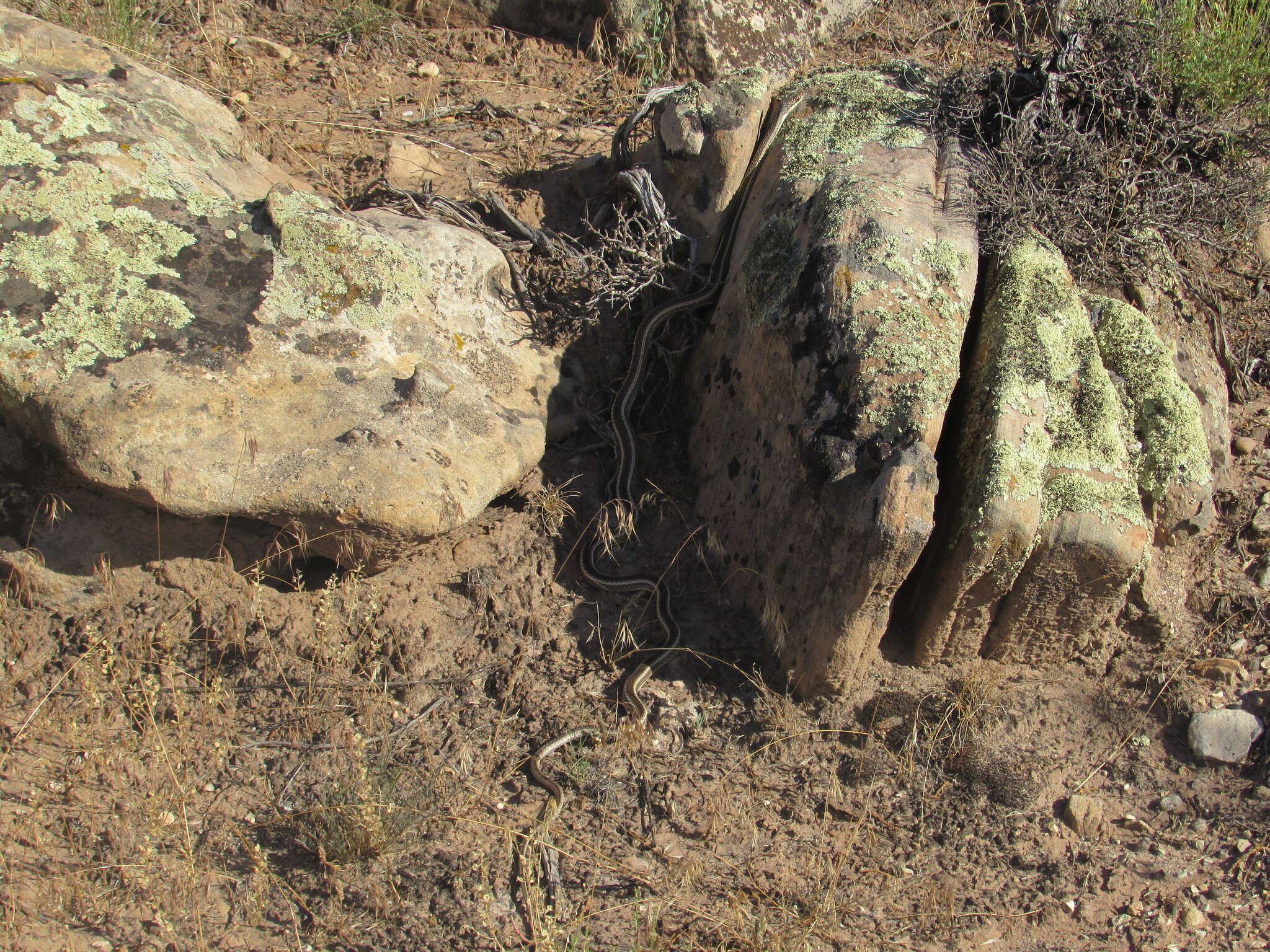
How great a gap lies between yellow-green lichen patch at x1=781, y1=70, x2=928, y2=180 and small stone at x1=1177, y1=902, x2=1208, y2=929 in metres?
3.26

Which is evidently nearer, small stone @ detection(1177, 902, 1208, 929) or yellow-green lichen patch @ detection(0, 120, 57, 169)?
small stone @ detection(1177, 902, 1208, 929)

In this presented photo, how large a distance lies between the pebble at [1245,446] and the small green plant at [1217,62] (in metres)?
1.53

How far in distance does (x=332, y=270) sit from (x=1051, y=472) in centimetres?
310

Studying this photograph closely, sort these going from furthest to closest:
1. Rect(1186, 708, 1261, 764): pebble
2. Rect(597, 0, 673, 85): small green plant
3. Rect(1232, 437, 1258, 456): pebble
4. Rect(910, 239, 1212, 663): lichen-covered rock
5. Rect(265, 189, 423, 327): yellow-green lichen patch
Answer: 1. Rect(597, 0, 673, 85): small green plant
2. Rect(1232, 437, 1258, 456): pebble
3. Rect(265, 189, 423, 327): yellow-green lichen patch
4. Rect(1186, 708, 1261, 764): pebble
5. Rect(910, 239, 1212, 663): lichen-covered rock

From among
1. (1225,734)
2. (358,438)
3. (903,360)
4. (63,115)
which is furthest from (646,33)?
(1225,734)

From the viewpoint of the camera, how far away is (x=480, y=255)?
4492 mm

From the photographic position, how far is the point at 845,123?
173 inches

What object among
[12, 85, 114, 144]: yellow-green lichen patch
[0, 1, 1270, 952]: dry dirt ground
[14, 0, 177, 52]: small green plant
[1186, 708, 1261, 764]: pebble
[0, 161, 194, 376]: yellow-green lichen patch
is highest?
[14, 0, 177, 52]: small green plant

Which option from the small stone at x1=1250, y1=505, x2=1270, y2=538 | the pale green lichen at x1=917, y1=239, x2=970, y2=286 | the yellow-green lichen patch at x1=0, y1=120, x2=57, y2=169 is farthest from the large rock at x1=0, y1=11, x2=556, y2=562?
the small stone at x1=1250, y1=505, x2=1270, y2=538

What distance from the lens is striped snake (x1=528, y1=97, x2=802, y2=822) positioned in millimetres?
3645

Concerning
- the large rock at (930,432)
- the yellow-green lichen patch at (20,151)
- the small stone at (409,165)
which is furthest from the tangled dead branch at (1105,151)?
the yellow-green lichen patch at (20,151)

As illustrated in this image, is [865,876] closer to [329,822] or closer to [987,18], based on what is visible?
[329,822]

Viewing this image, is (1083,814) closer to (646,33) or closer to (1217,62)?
(1217,62)

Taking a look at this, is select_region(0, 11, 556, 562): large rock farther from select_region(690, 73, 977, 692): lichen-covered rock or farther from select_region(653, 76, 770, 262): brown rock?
select_region(653, 76, 770, 262): brown rock
